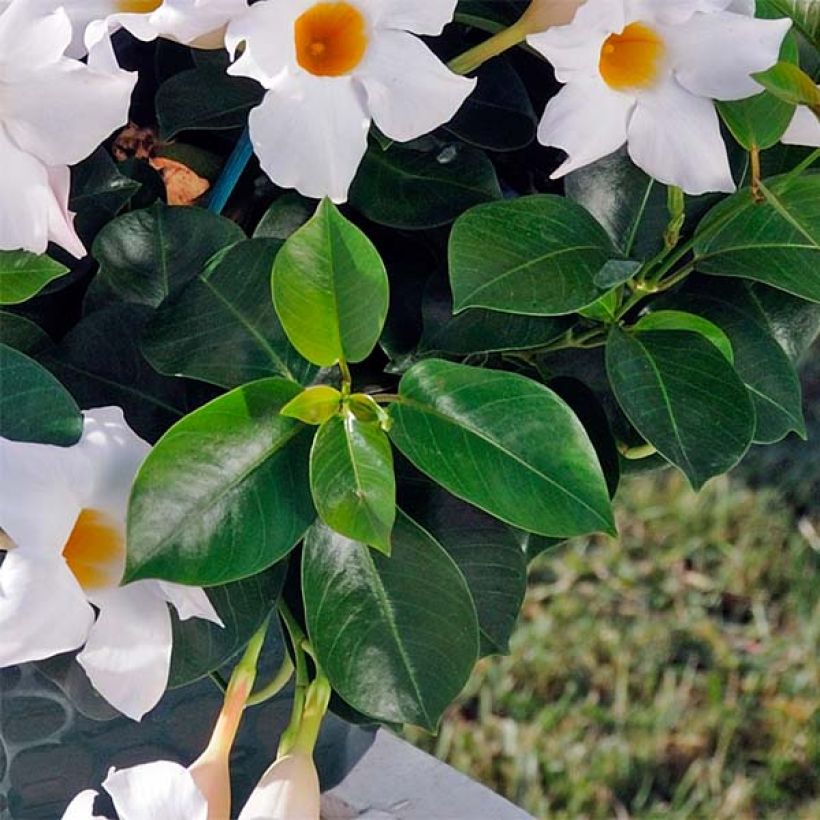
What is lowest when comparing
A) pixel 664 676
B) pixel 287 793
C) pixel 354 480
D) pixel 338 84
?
pixel 664 676

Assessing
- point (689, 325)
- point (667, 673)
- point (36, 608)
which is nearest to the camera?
point (36, 608)

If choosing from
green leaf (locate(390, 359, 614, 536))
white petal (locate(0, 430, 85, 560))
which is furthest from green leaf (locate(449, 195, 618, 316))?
white petal (locate(0, 430, 85, 560))

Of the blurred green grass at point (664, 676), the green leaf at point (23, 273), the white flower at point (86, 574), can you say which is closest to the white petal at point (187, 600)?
the white flower at point (86, 574)

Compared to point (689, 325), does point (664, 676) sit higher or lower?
lower

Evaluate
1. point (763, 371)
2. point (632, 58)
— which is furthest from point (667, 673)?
point (632, 58)

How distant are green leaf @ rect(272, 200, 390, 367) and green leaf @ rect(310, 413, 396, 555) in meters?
0.03

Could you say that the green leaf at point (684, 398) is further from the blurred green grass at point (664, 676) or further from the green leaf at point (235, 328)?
the blurred green grass at point (664, 676)

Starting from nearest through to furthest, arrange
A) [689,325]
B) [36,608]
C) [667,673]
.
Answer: [36,608] → [689,325] → [667,673]

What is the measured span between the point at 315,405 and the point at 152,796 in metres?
0.13

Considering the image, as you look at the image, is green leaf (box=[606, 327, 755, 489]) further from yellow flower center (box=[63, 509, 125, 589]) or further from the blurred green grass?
the blurred green grass

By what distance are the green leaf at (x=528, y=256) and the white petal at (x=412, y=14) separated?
7cm

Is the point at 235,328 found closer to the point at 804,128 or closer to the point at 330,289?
the point at 330,289

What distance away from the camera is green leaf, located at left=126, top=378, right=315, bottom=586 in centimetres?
40

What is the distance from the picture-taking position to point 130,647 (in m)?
0.42
